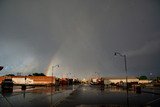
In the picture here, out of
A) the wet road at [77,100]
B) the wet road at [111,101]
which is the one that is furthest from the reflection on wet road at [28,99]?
the wet road at [111,101]

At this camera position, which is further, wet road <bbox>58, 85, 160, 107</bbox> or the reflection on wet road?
the reflection on wet road

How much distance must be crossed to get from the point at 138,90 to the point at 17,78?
9229cm

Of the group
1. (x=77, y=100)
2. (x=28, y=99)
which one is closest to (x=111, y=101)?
(x=77, y=100)

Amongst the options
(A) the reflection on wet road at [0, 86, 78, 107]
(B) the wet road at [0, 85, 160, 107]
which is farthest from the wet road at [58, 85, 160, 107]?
(A) the reflection on wet road at [0, 86, 78, 107]

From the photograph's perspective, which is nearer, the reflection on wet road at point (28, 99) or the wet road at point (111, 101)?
the wet road at point (111, 101)

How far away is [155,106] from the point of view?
20.3m

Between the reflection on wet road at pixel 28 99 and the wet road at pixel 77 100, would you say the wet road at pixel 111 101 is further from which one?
the reflection on wet road at pixel 28 99

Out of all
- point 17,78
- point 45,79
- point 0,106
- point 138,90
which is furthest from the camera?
point 45,79

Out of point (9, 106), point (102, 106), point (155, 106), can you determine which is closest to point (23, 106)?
point (9, 106)

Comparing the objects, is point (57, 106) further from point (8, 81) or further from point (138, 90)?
point (8, 81)

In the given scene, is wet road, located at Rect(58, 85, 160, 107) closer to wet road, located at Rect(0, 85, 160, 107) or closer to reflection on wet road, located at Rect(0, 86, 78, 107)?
wet road, located at Rect(0, 85, 160, 107)

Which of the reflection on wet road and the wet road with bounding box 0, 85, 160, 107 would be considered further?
the reflection on wet road

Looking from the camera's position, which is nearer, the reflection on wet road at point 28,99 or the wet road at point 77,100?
the wet road at point 77,100

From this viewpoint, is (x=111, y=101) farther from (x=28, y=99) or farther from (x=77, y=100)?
(x=28, y=99)
